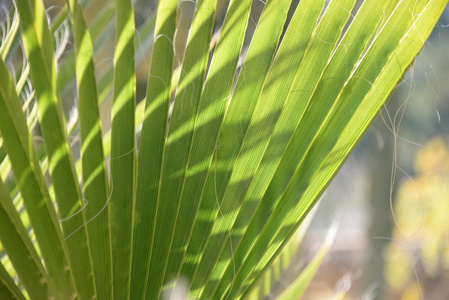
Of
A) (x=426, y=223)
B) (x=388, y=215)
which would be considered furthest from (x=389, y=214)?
(x=426, y=223)

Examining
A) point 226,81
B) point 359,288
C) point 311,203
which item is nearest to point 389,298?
point 359,288

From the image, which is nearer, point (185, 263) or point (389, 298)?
point (185, 263)

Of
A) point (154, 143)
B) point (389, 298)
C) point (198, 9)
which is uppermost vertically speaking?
point (198, 9)

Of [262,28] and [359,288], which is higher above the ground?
[262,28]

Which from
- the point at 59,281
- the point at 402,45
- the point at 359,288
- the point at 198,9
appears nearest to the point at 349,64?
the point at 402,45

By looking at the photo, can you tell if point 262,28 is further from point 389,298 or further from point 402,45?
point 389,298

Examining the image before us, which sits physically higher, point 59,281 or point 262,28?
point 262,28

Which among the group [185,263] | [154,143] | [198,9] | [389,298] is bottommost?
[389,298]

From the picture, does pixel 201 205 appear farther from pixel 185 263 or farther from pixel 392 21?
pixel 392 21

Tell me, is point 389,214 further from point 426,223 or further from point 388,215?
point 426,223
